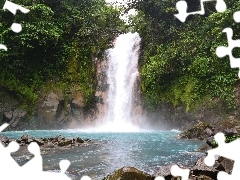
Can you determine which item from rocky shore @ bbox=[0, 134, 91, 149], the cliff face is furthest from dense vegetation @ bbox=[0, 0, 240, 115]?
rocky shore @ bbox=[0, 134, 91, 149]

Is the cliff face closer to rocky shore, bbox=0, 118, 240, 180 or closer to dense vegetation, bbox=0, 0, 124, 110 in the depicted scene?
dense vegetation, bbox=0, 0, 124, 110

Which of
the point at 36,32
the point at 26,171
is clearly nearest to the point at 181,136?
the point at 36,32

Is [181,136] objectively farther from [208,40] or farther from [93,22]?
[93,22]

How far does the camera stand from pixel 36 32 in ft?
53.5

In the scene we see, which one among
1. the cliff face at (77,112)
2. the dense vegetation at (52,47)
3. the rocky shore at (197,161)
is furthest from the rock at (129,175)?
the dense vegetation at (52,47)

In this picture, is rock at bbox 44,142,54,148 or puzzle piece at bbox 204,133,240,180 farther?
rock at bbox 44,142,54,148

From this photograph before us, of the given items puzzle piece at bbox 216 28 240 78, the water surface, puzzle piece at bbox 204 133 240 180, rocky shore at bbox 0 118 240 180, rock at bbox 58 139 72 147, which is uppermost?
puzzle piece at bbox 216 28 240 78

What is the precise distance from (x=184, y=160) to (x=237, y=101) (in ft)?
26.4

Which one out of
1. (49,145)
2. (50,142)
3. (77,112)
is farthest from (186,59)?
(49,145)

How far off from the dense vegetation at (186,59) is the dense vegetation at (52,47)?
306 cm

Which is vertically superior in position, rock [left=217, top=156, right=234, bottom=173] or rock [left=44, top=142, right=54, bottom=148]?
rock [left=217, top=156, right=234, bottom=173]

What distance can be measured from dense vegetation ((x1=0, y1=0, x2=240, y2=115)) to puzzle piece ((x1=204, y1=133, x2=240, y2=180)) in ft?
39.1

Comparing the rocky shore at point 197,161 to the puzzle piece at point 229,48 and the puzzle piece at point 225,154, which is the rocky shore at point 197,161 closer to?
the puzzle piece at point 225,154

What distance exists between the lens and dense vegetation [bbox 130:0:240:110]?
1552 centimetres
